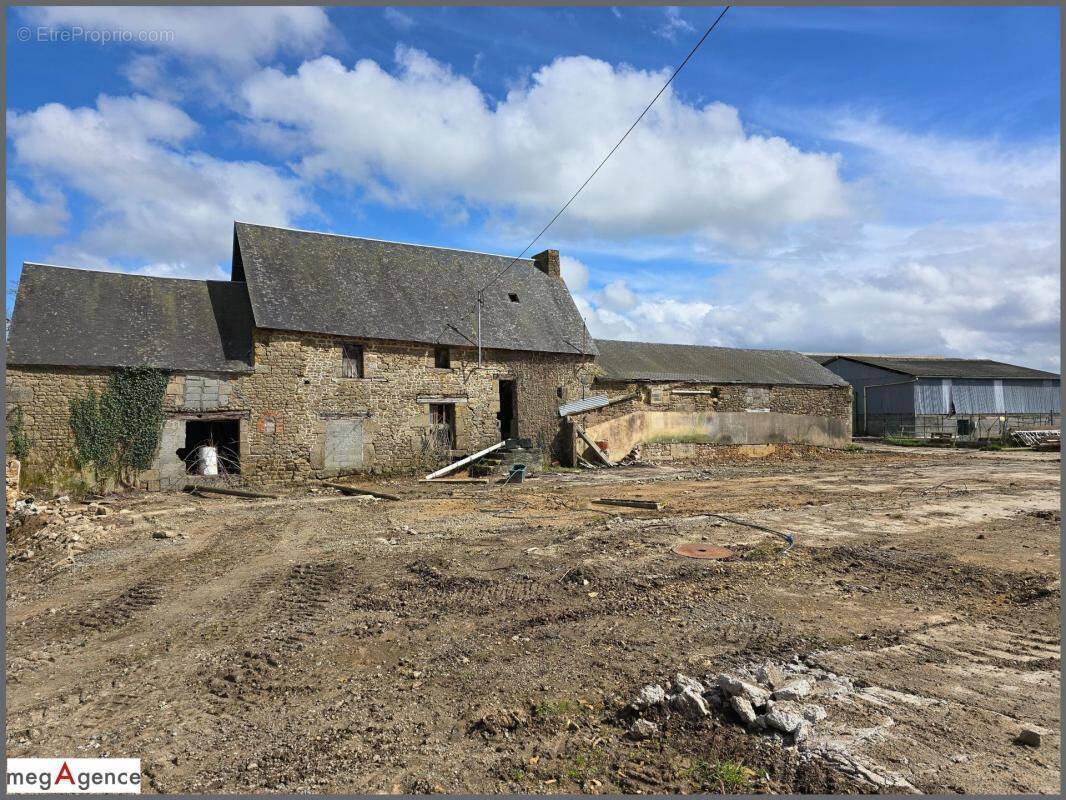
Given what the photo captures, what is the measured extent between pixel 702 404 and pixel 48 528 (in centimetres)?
2202

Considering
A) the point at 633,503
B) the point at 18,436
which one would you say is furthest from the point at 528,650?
the point at 18,436

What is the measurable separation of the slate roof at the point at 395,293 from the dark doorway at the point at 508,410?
1638 millimetres

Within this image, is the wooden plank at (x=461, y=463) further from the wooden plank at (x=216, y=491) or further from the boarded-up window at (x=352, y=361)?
the wooden plank at (x=216, y=491)

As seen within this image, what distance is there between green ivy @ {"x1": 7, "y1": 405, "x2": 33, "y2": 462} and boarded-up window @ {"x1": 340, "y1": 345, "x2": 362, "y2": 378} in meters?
7.67

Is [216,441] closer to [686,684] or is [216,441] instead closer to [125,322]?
[125,322]

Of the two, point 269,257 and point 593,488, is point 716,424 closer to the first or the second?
point 593,488

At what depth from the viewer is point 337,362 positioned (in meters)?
18.4

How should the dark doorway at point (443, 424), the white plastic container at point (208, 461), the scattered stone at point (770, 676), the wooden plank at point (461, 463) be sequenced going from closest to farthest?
the scattered stone at point (770, 676) < the white plastic container at point (208, 461) < the wooden plank at point (461, 463) < the dark doorway at point (443, 424)

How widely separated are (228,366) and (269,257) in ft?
14.8

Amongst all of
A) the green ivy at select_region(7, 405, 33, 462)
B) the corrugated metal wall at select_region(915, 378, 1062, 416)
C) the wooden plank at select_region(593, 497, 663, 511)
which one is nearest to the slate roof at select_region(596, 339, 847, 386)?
the corrugated metal wall at select_region(915, 378, 1062, 416)

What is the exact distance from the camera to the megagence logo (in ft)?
11.4

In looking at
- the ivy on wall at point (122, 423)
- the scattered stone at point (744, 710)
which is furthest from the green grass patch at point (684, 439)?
the scattered stone at point (744, 710)

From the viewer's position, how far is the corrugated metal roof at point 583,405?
21812mm

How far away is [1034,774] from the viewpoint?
334 centimetres
